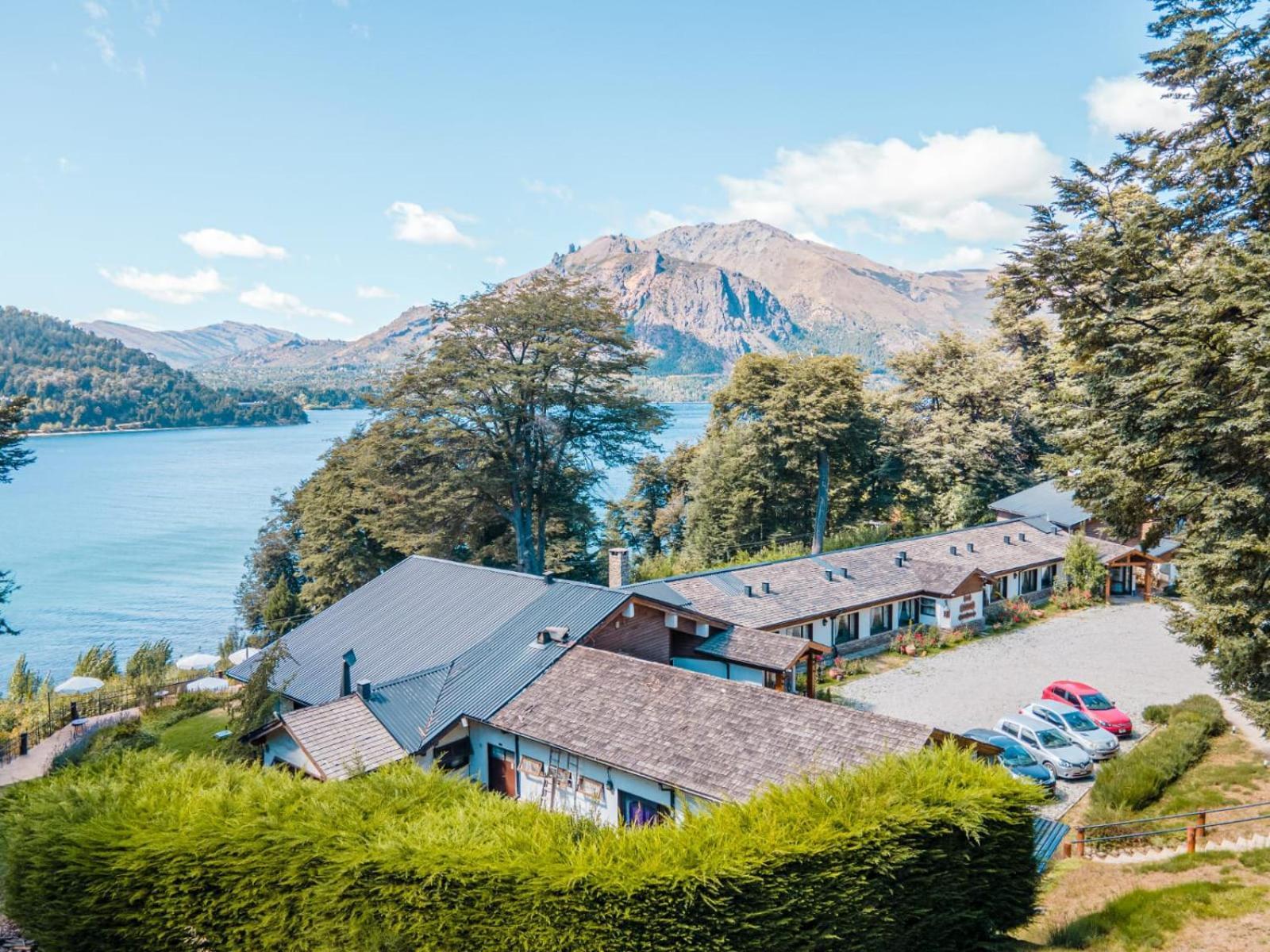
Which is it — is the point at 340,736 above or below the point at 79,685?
above

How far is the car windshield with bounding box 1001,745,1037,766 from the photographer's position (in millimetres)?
19062

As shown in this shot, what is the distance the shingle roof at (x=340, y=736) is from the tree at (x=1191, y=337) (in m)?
16.0

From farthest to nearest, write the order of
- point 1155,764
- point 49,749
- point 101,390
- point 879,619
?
point 101,390 < point 879,619 < point 49,749 < point 1155,764

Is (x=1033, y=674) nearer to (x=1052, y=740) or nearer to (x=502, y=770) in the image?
→ (x=1052, y=740)

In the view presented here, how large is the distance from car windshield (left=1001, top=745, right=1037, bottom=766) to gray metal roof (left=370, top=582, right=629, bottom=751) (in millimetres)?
10100

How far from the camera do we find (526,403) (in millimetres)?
40969

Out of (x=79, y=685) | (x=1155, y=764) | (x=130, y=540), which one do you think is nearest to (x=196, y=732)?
(x=79, y=685)

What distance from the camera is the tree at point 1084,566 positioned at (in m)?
38.2

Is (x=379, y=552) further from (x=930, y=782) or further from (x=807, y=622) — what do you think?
(x=930, y=782)

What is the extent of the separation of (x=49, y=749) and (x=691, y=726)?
853 inches

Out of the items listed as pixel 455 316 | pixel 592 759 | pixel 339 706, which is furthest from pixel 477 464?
pixel 592 759

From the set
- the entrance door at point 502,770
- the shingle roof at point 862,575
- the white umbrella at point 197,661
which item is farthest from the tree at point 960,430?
the white umbrella at point 197,661

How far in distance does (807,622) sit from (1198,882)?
18487mm

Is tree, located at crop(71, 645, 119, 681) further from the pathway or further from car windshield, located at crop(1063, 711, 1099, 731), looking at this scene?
car windshield, located at crop(1063, 711, 1099, 731)
